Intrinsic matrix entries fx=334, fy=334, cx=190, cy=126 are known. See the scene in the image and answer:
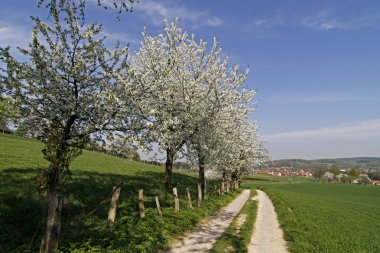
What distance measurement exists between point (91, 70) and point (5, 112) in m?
3.88

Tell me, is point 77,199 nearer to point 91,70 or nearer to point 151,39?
point 91,70

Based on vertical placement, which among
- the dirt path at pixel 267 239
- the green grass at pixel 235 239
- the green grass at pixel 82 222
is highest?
the green grass at pixel 82 222

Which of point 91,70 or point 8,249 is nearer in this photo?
point 8,249

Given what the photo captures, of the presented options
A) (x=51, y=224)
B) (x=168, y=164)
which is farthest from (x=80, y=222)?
(x=168, y=164)

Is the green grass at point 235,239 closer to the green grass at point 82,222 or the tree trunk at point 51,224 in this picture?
the green grass at point 82,222

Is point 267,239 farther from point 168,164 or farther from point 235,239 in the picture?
point 168,164

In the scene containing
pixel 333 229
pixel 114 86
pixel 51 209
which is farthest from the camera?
pixel 333 229

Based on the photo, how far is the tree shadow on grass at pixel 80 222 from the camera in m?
12.6

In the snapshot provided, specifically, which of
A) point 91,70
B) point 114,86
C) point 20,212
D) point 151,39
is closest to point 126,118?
point 114,86

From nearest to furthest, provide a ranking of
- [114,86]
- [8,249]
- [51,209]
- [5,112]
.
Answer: [51,209] < [8,249] < [5,112] < [114,86]

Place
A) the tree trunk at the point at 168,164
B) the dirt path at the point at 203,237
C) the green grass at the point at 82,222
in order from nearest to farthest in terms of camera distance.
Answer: the green grass at the point at 82,222 → the dirt path at the point at 203,237 → the tree trunk at the point at 168,164

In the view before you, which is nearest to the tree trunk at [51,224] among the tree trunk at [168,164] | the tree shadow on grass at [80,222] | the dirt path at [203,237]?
the tree shadow on grass at [80,222]

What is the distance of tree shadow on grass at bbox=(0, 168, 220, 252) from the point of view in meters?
12.6

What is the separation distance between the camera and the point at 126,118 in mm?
15836
